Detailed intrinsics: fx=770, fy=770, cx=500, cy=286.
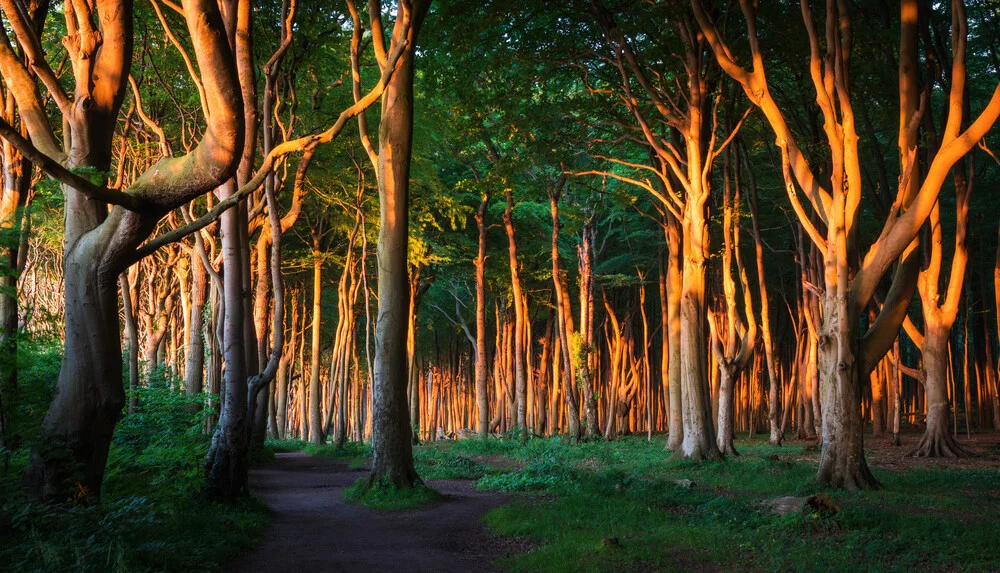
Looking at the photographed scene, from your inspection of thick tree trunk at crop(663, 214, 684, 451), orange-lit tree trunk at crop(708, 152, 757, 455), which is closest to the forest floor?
orange-lit tree trunk at crop(708, 152, 757, 455)

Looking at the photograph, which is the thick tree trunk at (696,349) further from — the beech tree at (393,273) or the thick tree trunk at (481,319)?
the thick tree trunk at (481,319)

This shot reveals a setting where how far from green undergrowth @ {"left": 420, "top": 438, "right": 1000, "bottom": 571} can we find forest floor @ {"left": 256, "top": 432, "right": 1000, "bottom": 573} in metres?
0.02

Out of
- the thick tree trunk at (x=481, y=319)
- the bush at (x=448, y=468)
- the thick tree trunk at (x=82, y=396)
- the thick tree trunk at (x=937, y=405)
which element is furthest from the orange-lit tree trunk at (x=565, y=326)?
the thick tree trunk at (x=82, y=396)

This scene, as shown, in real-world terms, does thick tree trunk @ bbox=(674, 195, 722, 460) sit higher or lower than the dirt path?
higher

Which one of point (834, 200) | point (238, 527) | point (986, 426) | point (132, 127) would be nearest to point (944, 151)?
point (834, 200)

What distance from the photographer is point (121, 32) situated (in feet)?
24.5

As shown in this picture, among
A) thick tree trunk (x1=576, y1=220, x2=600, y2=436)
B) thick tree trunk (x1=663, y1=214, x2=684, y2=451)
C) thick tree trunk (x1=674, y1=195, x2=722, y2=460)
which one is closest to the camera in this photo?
thick tree trunk (x1=674, y1=195, x2=722, y2=460)

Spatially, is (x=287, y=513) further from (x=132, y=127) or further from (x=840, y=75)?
(x=132, y=127)

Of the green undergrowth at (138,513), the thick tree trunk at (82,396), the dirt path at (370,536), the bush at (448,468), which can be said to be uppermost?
the thick tree trunk at (82,396)

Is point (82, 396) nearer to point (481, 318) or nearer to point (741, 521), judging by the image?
point (741, 521)

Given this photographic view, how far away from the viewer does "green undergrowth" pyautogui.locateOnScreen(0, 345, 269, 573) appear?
5696mm

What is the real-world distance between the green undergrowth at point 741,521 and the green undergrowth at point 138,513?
10.2 ft

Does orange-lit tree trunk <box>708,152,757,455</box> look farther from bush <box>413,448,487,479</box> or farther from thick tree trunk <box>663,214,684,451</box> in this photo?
bush <box>413,448,487,479</box>

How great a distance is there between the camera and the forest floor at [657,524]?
7.20 metres
